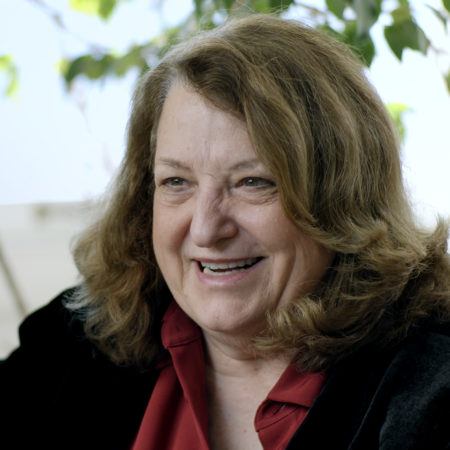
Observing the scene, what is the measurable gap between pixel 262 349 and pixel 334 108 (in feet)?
1.81

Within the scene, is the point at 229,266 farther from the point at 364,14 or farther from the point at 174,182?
the point at 364,14

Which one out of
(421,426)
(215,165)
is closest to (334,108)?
(215,165)

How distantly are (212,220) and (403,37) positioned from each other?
0.63m

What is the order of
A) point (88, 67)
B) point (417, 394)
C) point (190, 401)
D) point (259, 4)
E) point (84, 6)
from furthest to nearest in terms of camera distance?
point (84, 6) < point (88, 67) < point (259, 4) < point (190, 401) < point (417, 394)

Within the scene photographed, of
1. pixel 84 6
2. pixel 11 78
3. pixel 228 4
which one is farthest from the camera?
pixel 11 78

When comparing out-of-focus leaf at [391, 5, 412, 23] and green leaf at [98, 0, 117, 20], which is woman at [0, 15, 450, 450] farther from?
green leaf at [98, 0, 117, 20]

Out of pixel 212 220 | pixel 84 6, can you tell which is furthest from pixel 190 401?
pixel 84 6

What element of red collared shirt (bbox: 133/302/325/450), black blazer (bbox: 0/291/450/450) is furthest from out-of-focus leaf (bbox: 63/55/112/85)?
red collared shirt (bbox: 133/302/325/450)

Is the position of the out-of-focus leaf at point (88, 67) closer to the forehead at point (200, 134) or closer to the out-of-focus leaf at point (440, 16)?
the forehead at point (200, 134)

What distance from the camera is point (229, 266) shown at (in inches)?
81.8

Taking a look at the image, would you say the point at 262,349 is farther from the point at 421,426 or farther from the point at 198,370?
the point at 421,426

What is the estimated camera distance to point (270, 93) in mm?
1961

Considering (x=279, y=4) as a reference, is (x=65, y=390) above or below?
below

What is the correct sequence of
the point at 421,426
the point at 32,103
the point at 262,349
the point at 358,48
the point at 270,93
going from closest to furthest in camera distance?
the point at 421,426 < the point at 270,93 < the point at 262,349 < the point at 358,48 < the point at 32,103
